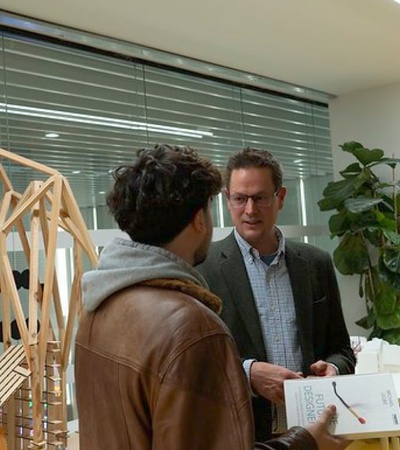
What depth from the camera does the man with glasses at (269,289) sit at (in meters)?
1.94

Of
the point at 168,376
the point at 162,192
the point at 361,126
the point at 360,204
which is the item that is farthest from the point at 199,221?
the point at 361,126

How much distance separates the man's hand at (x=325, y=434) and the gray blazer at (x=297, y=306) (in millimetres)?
523

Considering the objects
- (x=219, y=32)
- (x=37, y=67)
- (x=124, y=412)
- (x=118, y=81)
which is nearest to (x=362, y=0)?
(x=219, y=32)

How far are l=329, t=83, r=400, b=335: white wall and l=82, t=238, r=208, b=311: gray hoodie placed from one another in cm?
439

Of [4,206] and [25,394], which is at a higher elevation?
[4,206]

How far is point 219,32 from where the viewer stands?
3.57 metres

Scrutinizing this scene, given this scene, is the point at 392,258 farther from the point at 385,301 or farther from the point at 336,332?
the point at 336,332

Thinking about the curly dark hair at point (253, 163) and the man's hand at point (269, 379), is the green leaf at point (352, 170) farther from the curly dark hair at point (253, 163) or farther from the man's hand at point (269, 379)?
the man's hand at point (269, 379)

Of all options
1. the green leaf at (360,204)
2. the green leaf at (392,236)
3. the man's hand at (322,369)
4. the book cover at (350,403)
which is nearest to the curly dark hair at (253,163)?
the man's hand at (322,369)

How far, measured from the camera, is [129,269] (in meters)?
1.16

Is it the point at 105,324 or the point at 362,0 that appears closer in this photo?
the point at 105,324

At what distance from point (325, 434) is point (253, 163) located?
976 mm

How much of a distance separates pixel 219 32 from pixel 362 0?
2.61 feet

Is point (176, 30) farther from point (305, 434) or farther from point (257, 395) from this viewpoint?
point (305, 434)
